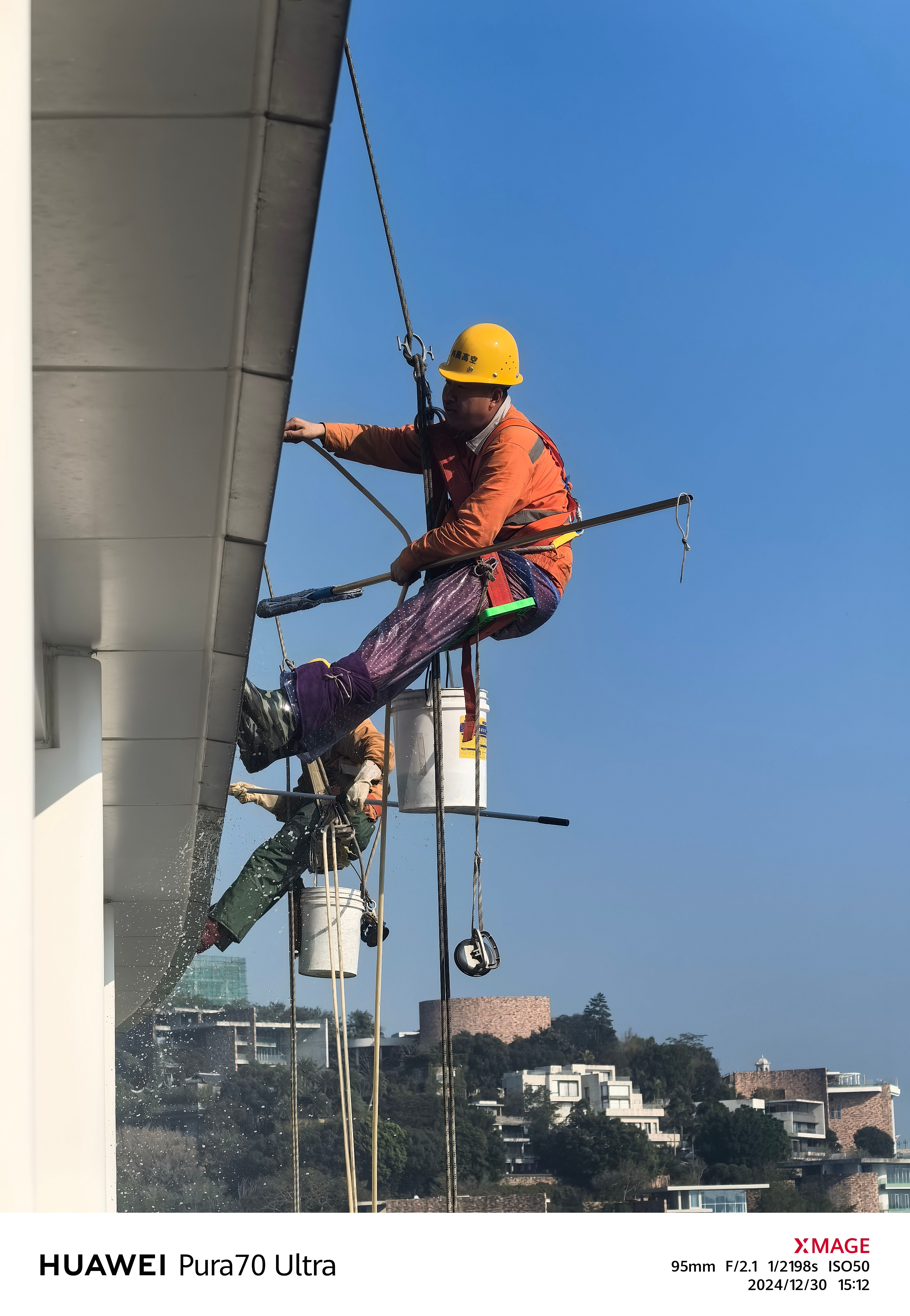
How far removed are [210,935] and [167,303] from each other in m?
7.62

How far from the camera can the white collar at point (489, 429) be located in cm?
579

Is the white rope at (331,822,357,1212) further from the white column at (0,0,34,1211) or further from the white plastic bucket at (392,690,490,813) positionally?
the white column at (0,0,34,1211)

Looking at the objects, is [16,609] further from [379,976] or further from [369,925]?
[369,925]

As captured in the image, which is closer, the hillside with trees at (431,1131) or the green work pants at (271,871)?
the green work pants at (271,871)

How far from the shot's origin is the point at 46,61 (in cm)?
222

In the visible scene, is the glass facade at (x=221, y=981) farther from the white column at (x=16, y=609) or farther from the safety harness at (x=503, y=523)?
the white column at (x=16, y=609)

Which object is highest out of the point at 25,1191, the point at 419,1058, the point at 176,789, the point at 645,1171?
the point at 176,789

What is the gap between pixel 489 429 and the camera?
5.82m

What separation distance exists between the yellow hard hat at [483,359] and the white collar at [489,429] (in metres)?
0.09

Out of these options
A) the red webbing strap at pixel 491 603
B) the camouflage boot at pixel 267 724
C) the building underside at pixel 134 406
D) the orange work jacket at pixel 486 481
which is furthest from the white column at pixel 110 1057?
the orange work jacket at pixel 486 481
